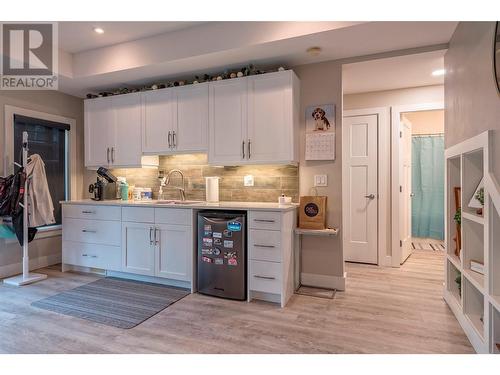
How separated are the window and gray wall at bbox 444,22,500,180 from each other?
15.6 ft

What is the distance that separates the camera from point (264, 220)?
9.11 ft

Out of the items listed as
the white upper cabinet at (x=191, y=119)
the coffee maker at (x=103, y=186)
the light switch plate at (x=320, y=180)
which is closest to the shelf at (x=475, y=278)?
the light switch plate at (x=320, y=180)

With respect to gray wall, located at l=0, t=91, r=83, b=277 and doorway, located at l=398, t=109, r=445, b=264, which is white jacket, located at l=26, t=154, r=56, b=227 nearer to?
gray wall, located at l=0, t=91, r=83, b=277

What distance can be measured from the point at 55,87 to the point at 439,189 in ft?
21.2

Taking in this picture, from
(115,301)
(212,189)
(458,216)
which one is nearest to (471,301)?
(458,216)

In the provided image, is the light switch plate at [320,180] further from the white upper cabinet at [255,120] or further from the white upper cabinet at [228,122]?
the white upper cabinet at [228,122]

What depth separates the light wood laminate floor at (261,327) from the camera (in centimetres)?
204

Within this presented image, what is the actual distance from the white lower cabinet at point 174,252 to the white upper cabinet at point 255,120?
88cm

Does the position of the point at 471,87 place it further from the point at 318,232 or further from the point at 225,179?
the point at 225,179

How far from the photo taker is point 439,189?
5.40 metres

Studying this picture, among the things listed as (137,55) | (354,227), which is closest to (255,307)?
(354,227)

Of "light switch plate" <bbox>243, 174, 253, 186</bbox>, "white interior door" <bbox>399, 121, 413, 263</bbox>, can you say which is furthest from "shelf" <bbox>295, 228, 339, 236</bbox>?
"white interior door" <bbox>399, 121, 413, 263</bbox>

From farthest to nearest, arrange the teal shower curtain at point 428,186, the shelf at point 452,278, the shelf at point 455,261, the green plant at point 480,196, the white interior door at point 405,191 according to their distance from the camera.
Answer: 1. the teal shower curtain at point 428,186
2. the white interior door at point 405,191
3. the shelf at point 452,278
4. the shelf at point 455,261
5. the green plant at point 480,196

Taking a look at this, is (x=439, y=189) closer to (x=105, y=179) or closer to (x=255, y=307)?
(x=255, y=307)
